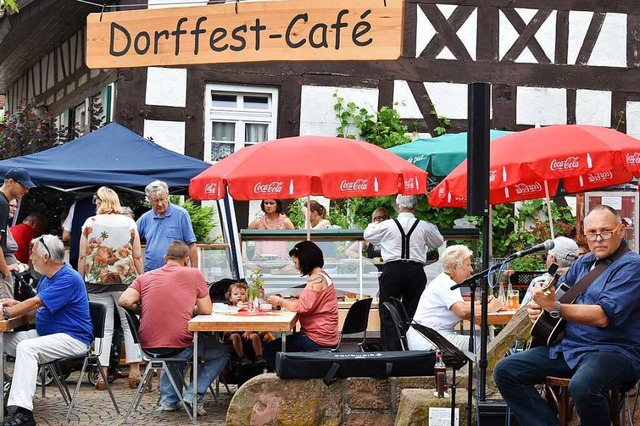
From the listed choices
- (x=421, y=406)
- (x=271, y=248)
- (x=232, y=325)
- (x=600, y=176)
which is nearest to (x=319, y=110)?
(x=271, y=248)

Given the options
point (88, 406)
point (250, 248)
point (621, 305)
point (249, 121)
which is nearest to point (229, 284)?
point (250, 248)

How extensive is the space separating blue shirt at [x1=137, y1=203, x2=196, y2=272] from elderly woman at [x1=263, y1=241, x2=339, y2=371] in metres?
2.07

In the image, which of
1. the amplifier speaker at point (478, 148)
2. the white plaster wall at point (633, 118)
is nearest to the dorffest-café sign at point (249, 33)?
the amplifier speaker at point (478, 148)

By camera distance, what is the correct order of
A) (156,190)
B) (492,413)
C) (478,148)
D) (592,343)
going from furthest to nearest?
(156,190), (478,148), (492,413), (592,343)

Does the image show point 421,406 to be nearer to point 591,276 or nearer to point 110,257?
point 591,276

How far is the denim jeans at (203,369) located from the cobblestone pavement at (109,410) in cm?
14

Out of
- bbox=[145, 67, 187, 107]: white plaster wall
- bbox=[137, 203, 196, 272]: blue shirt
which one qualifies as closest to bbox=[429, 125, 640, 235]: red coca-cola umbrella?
bbox=[137, 203, 196, 272]: blue shirt

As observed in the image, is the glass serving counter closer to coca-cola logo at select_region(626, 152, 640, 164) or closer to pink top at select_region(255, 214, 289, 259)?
pink top at select_region(255, 214, 289, 259)

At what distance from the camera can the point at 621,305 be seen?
6.18m

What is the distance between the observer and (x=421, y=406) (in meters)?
7.19

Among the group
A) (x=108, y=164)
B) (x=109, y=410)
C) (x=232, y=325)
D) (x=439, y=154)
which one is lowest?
(x=109, y=410)

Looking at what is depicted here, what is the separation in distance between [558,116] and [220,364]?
970cm

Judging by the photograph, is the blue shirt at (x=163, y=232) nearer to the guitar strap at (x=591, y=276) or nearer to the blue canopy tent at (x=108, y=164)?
the blue canopy tent at (x=108, y=164)

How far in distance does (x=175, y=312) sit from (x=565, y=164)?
3698 millimetres
